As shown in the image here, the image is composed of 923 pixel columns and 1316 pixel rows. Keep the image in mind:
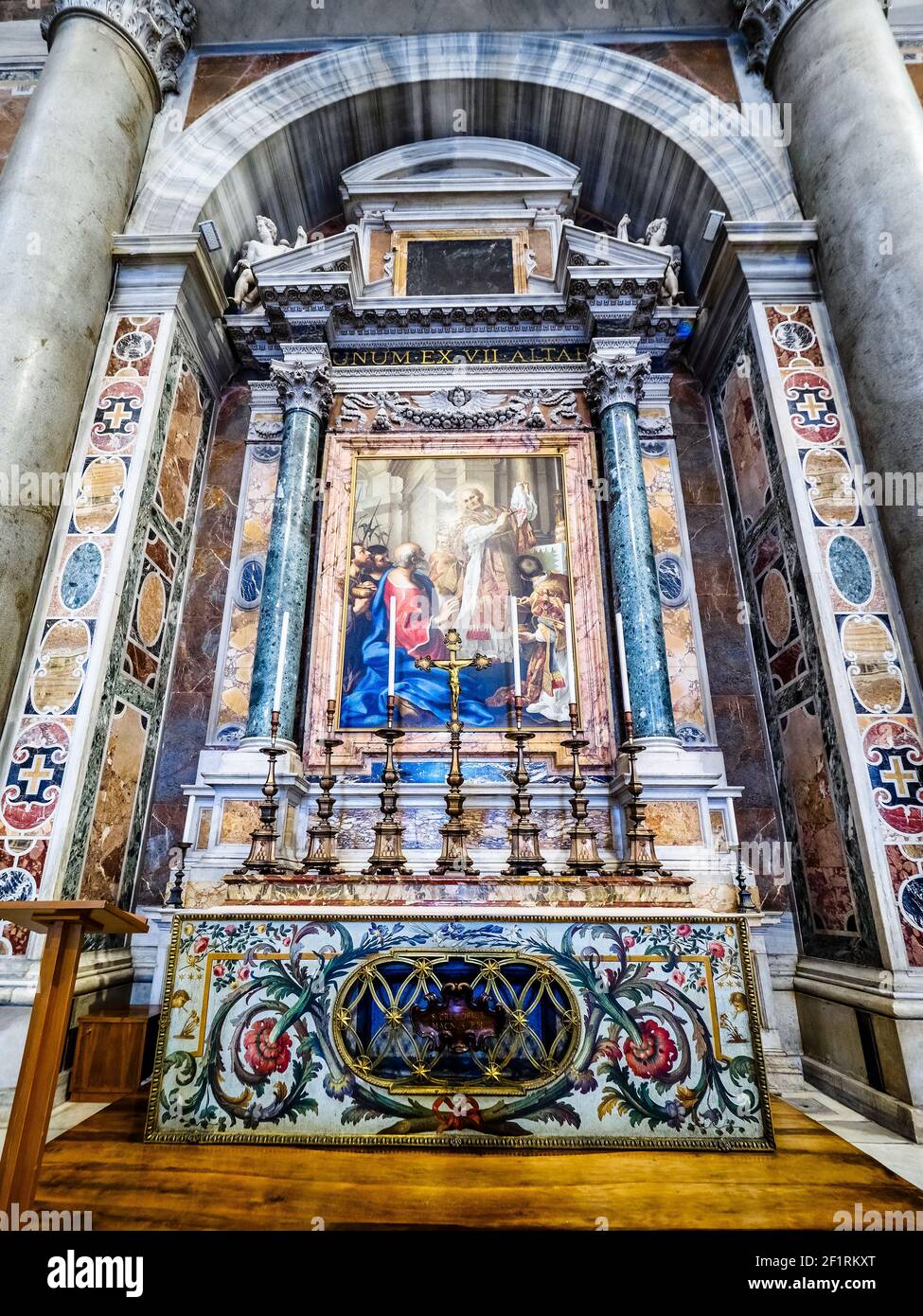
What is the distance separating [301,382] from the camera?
6453 mm

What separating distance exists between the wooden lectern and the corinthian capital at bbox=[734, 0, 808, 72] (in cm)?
844

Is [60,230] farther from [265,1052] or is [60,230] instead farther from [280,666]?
[265,1052]

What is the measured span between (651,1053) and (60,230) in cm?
645

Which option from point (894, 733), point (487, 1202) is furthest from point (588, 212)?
point (487, 1202)

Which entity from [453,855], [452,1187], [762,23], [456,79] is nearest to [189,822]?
[453,855]

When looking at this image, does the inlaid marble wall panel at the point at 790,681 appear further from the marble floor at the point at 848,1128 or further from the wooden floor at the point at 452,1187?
the wooden floor at the point at 452,1187

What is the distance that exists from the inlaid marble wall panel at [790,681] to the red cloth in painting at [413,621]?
2571mm

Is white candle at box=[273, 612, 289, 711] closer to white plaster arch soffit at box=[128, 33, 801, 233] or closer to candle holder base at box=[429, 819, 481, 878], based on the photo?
candle holder base at box=[429, 819, 481, 878]

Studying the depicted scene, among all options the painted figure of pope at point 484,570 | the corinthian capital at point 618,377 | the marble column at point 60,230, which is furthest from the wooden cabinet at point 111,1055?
the corinthian capital at point 618,377

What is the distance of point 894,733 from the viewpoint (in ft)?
14.7

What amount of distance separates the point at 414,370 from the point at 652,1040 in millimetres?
5864

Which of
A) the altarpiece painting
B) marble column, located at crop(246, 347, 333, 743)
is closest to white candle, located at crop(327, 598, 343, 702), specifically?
the altarpiece painting

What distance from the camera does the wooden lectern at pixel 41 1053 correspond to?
2.18 m
